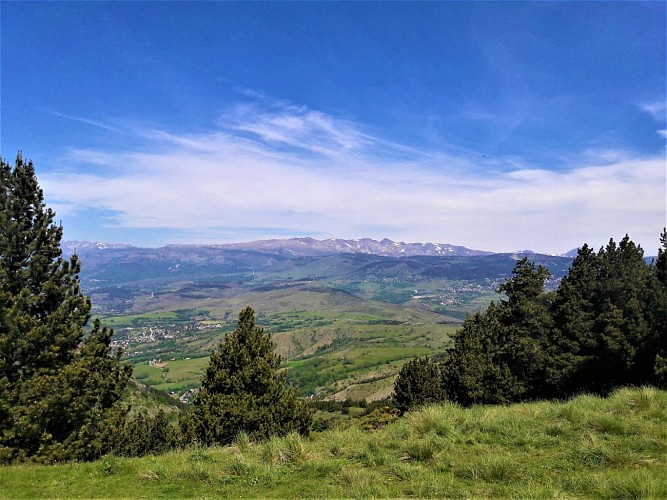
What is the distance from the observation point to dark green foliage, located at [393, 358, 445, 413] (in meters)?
34.2

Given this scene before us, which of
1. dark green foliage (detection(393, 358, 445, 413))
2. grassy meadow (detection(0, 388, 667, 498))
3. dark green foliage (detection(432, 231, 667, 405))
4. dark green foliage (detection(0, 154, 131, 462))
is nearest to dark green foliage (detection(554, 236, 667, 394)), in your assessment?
dark green foliage (detection(432, 231, 667, 405))

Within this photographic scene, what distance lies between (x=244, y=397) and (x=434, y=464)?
508 inches

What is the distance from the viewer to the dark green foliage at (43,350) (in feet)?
51.3

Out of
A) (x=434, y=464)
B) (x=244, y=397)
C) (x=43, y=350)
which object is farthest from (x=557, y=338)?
(x=43, y=350)

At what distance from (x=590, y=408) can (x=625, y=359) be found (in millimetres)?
20941

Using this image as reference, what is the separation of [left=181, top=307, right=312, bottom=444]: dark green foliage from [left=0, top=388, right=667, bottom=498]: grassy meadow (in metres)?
7.46

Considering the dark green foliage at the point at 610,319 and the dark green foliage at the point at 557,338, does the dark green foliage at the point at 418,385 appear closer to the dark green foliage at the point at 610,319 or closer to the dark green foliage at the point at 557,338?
the dark green foliage at the point at 557,338

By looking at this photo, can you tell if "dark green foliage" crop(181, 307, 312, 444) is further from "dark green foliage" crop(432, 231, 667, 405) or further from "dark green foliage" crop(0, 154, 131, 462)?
"dark green foliage" crop(432, 231, 667, 405)

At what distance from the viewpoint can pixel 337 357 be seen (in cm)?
17900

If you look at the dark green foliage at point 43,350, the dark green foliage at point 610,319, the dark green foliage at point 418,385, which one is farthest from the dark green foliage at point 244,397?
the dark green foliage at point 610,319

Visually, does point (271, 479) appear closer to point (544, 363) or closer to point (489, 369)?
point (489, 369)

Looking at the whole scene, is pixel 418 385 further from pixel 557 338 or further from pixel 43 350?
pixel 43 350

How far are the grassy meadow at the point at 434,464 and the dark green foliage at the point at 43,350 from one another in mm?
6410

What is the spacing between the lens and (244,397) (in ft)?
61.8
